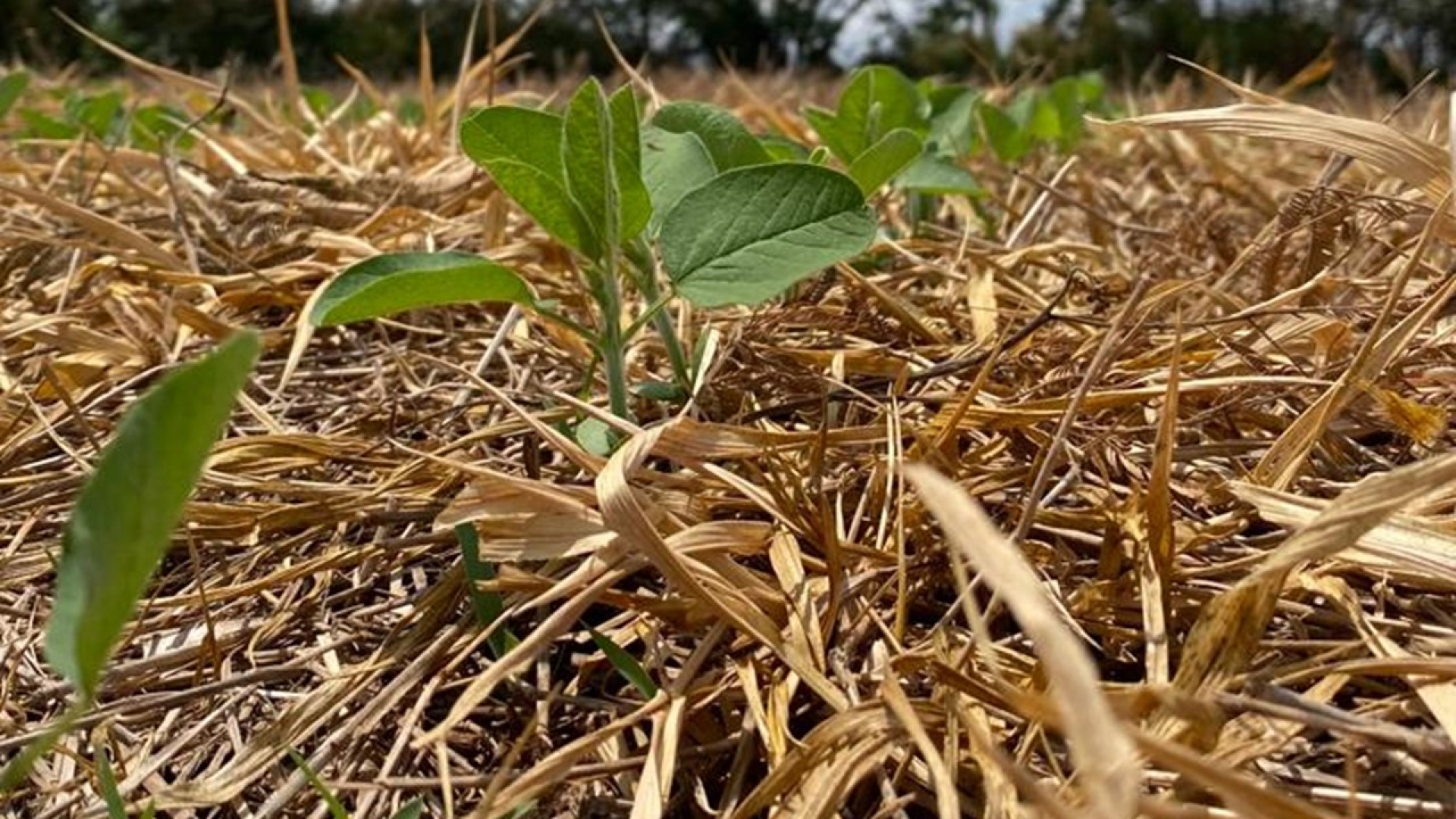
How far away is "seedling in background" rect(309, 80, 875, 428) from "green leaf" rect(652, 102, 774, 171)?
165 mm

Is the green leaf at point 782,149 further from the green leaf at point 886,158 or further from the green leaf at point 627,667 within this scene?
the green leaf at point 627,667

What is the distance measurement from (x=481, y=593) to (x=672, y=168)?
310 millimetres

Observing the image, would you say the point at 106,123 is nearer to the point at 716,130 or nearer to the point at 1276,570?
the point at 716,130

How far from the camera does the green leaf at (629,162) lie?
651 millimetres

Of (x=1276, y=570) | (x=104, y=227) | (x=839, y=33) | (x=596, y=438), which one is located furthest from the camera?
(x=839, y=33)

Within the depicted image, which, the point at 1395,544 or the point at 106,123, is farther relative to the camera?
the point at 106,123

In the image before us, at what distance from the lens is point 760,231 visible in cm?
70

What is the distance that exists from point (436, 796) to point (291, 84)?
55.8 inches

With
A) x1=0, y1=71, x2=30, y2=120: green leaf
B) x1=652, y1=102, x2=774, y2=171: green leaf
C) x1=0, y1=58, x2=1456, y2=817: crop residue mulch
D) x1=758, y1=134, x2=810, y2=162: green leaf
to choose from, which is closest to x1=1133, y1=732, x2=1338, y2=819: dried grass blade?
x1=0, y1=58, x2=1456, y2=817: crop residue mulch

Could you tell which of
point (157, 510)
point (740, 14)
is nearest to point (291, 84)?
point (157, 510)

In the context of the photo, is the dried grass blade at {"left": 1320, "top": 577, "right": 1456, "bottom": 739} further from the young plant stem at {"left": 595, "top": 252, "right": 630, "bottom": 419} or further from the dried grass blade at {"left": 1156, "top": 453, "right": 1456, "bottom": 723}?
the young plant stem at {"left": 595, "top": 252, "right": 630, "bottom": 419}

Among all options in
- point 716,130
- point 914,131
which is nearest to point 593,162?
point 716,130

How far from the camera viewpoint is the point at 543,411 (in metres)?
0.76

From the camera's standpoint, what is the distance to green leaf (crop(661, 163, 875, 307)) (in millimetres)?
681
